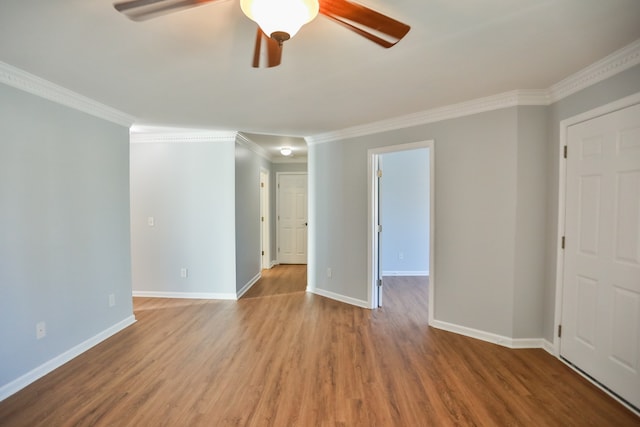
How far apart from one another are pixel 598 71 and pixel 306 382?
3.02m

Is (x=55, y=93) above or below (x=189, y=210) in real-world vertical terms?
above

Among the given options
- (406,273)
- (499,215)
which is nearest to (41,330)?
(499,215)

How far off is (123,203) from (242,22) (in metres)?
2.52

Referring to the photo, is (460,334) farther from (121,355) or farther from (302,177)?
(302,177)

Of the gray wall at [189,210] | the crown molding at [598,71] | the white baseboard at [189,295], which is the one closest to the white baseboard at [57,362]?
the white baseboard at [189,295]

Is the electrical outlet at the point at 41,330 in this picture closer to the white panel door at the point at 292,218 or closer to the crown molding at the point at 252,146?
the crown molding at the point at 252,146

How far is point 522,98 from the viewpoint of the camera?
2.53 m

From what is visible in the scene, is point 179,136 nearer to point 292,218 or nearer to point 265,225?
point 265,225

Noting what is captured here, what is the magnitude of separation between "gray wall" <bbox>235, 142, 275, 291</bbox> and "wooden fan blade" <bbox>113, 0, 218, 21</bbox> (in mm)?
2949

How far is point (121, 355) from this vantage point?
2.55 m

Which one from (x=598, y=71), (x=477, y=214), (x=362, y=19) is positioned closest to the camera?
(x=362, y=19)

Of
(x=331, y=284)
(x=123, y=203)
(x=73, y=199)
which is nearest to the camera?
(x=73, y=199)

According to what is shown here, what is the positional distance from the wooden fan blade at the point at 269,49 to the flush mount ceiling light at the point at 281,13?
16 centimetres

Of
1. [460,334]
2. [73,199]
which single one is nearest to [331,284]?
[460,334]
